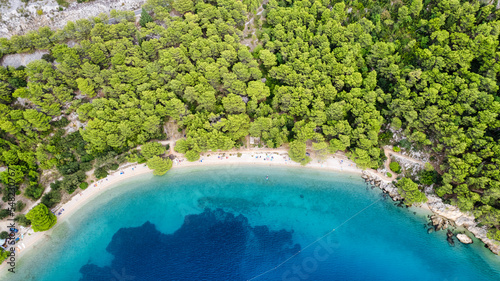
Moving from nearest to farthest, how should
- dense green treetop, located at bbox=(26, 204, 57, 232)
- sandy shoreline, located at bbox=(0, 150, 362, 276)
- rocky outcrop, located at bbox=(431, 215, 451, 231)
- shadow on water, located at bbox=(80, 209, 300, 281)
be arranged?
Answer: dense green treetop, located at bbox=(26, 204, 57, 232) < shadow on water, located at bbox=(80, 209, 300, 281) < rocky outcrop, located at bbox=(431, 215, 451, 231) < sandy shoreline, located at bbox=(0, 150, 362, 276)

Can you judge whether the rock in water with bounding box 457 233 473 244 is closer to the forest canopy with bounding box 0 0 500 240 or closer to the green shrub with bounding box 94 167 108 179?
the forest canopy with bounding box 0 0 500 240

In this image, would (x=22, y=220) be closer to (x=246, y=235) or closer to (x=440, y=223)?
(x=246, y=235)

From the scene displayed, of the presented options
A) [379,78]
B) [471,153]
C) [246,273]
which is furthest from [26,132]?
[471,153]

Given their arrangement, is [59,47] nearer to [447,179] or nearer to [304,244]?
[304,244]

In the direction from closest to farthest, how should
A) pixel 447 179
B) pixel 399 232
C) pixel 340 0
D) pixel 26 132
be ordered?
pixel 447 179 → pixel 399 232 → pixel 26 132 → pixel 340 0

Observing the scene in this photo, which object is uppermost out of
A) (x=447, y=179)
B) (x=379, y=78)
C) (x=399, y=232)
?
(x=379, y=78)

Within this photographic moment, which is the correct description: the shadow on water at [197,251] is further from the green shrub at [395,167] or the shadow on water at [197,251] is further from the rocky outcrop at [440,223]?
the rocky outcrop at [440,223]

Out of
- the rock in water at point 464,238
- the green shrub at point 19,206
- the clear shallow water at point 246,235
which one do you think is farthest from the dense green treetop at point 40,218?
the rock in water at point 464,238

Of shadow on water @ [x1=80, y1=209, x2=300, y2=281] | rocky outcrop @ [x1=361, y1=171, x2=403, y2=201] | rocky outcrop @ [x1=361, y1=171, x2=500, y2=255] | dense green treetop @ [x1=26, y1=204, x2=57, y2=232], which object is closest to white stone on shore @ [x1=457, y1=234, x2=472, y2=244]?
rocky outcrop @ [x1=361, y1=171, x2=500, y2=255]
